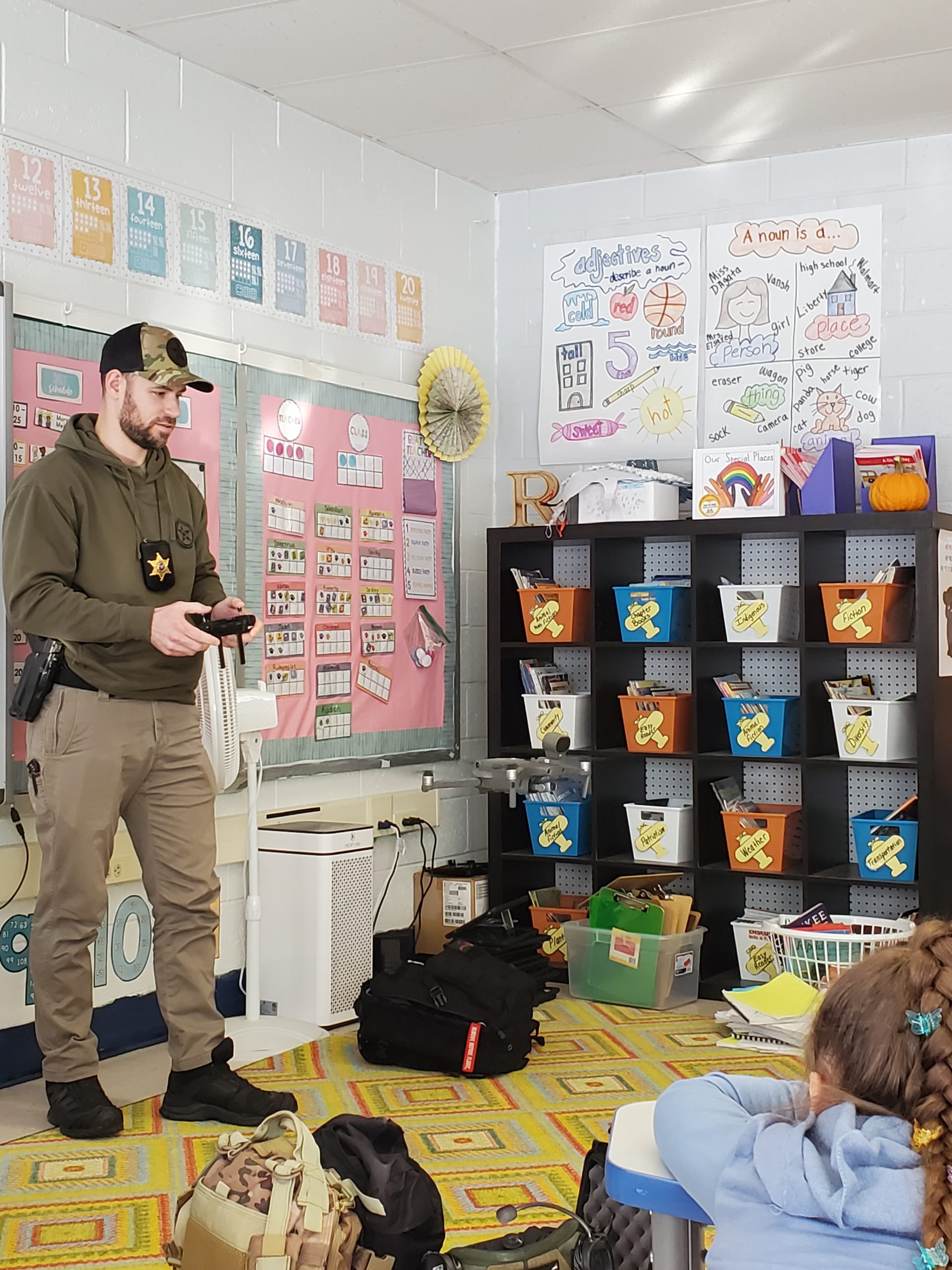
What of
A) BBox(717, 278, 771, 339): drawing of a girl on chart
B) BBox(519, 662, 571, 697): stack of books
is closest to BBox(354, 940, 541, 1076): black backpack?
BBox(519, 662, 571, 697): stack of books

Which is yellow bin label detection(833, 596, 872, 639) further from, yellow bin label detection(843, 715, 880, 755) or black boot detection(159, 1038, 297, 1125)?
black boot detection(159, 1038, 297, 1125)

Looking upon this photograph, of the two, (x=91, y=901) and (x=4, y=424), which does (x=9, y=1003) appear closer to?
(x=91, y=901)

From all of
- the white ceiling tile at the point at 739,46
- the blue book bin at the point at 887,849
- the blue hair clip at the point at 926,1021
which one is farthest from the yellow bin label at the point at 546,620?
the blue hair clip at the point at 926,1021

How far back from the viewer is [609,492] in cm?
484

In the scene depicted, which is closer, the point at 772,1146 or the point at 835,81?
the point at 772,1146

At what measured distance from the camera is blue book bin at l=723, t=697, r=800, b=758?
454 cm

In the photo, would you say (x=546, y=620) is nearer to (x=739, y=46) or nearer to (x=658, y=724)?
(x=658, y=724)

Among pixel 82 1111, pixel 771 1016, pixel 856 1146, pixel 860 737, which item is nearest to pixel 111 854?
pixel 82 1111

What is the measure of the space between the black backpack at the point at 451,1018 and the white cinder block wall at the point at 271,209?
613 millimetres

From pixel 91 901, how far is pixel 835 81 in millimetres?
3054

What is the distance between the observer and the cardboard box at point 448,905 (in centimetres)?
489

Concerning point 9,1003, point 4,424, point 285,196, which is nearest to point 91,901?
point 9,1003

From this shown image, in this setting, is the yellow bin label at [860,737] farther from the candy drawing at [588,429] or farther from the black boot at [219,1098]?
the black boot at [219,1098]

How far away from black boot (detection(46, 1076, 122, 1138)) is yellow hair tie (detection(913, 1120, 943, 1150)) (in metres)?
2.44
